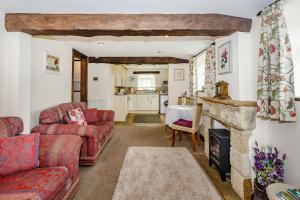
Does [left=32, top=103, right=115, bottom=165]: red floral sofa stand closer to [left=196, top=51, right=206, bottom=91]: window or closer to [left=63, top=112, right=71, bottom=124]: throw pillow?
[left=63, top=112, right=71, bottom=124]: throw pillow

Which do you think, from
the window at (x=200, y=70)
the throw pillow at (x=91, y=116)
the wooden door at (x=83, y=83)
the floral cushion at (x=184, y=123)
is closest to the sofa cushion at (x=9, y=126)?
the throw pillow at (x=91, y=116)

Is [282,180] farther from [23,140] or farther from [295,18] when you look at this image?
[23,140]

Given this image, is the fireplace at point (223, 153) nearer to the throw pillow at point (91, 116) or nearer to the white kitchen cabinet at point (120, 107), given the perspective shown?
the throw pillow at point (91, 116)

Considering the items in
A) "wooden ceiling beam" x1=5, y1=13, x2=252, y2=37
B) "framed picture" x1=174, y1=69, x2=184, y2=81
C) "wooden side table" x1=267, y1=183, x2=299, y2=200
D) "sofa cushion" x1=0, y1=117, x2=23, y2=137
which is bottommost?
"wooden side table" x1=267, y1=183, x2=299, y2=200

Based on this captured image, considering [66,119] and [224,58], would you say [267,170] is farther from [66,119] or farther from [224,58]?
[66,119]

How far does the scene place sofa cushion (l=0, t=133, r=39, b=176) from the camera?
1535 mm

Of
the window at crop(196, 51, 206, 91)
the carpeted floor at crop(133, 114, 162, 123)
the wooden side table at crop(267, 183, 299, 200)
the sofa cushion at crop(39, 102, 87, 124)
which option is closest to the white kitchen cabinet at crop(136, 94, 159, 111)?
the carpeted floor at crop(133, 114, 162, 123)

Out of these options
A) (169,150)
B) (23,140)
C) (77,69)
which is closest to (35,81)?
(23,140)

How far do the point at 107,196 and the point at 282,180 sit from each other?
5.87 feet

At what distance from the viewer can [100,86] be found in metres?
6.10

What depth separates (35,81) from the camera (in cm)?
307

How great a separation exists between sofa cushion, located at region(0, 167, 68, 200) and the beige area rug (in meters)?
0.69

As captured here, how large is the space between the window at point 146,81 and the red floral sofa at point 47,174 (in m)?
7.73

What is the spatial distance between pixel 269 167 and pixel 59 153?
2.09 metres
